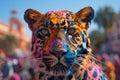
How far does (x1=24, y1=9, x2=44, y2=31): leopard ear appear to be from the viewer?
392 centimetres

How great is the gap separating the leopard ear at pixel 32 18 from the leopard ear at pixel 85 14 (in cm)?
36

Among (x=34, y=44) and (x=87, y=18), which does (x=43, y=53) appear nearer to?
(x=34, y=44)

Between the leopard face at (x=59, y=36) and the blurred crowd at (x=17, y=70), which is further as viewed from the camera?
the blurred crowd at (x=17, y=70)

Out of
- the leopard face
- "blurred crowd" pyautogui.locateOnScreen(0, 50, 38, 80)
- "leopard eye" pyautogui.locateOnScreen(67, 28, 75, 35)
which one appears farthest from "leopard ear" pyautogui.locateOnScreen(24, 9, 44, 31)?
"blurred crowd" pyautogui.locateOnScreen(0, 50, 38, 80)

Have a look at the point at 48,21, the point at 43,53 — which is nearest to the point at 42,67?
the point at 43,53

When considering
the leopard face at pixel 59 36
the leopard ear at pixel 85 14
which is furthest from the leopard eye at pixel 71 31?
the leopard ear at pixel 85 14

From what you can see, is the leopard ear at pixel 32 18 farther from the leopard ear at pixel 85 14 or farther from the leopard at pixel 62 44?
the leopard ear at pixel 85 14

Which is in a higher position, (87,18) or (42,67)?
(87,18)

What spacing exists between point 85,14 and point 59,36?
0.42 m

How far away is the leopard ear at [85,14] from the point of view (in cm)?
384

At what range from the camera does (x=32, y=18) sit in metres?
3.96

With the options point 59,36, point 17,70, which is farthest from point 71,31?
point 17,70

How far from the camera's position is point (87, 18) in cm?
388

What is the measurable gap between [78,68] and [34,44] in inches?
20.6
